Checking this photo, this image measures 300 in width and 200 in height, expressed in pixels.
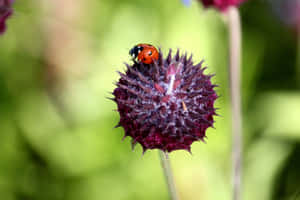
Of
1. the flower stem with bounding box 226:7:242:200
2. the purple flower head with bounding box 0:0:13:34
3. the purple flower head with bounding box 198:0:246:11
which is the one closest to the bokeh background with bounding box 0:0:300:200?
the flower stem with bounding box 226:7:242:200

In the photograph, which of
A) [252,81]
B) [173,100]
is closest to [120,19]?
[252,81]

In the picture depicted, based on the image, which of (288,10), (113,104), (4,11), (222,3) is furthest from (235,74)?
(288,10)

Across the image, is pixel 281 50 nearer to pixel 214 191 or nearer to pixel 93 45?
pixel 214 191

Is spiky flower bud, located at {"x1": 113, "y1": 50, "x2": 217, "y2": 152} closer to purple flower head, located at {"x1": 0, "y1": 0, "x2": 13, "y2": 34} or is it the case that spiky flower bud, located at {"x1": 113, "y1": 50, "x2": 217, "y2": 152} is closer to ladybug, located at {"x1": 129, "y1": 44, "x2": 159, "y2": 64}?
ladybug, located at {"x1": 129, "y1": 44, "x2": 159, "y2": 64}

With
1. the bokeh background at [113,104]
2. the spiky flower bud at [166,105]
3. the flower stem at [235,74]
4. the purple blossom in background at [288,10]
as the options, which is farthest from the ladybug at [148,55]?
the purple blossom in background at [288,10]

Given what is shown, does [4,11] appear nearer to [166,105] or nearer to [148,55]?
[148,55]
